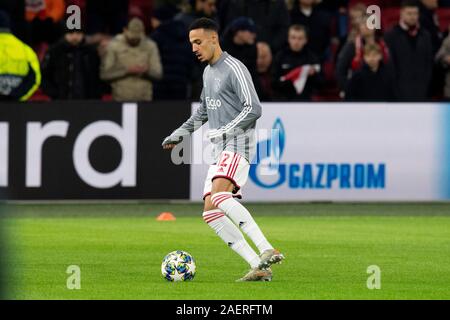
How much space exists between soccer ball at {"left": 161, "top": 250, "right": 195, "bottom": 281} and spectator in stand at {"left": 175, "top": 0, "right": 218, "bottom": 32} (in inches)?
409

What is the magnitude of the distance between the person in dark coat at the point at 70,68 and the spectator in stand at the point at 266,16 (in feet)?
8.27

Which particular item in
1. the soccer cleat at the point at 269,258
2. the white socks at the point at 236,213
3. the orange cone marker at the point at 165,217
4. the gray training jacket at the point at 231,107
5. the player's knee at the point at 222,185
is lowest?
the orange cone marker at the point at 165,217

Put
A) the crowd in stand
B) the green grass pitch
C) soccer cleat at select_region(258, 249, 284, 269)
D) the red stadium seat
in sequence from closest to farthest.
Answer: the green grass pitch → soccer cleat at select_region(258, 249, 284, 269) → the crowd in stand → the red stadium seat

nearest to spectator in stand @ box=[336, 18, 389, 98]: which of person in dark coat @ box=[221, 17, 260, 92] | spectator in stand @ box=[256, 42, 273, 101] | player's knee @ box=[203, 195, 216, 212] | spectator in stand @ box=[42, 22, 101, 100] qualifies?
spectator in stand @ box=[256, 42, 273, 101]

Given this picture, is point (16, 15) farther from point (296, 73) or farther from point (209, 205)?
point (209, 205)

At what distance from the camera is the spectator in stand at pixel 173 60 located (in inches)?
Result: 844

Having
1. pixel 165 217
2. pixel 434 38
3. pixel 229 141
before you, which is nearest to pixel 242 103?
pixel 229 141

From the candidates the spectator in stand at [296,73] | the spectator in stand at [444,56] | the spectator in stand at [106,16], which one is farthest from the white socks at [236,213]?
the spectator in stand at [106,16]

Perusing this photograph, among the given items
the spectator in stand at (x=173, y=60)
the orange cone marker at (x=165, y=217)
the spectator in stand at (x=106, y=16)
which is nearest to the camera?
the orange cone marker at (x=165, y=217)

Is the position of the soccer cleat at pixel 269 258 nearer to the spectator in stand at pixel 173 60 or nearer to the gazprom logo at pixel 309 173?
the gazprom logo at pixel 309 173

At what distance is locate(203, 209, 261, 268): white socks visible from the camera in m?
11.4

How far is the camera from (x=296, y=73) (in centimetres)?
2125

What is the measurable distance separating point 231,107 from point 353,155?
A: 9190mm

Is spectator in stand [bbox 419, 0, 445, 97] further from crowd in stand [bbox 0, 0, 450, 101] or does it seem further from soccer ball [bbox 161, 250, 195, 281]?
soccer ball [bbox 161, 250, 195, 281]
